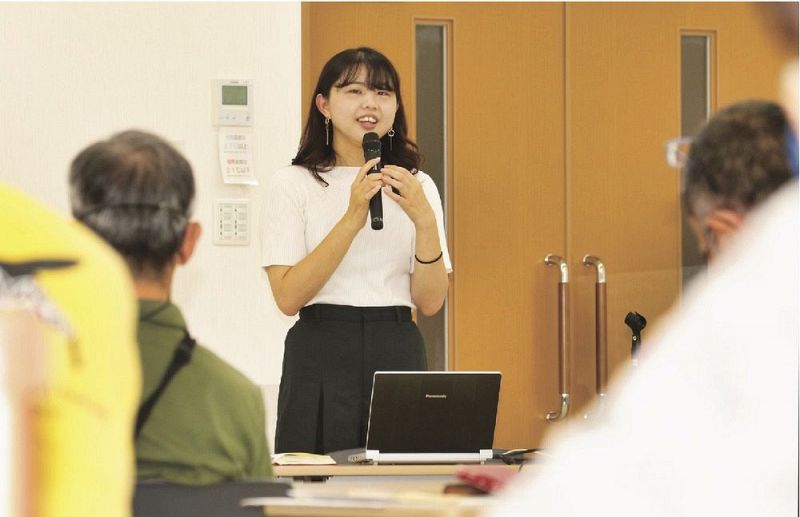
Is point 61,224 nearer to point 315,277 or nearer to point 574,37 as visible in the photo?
point 315,277

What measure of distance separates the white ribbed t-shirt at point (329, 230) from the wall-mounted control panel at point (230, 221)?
575mm

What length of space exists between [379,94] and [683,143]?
1.28 meters

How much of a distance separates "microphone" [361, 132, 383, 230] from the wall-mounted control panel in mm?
675

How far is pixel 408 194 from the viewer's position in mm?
2424

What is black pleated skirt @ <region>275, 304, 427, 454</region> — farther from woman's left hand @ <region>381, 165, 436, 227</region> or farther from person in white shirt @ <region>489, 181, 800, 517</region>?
person in white shirt @ <region>489, 181, 800, 517</region>

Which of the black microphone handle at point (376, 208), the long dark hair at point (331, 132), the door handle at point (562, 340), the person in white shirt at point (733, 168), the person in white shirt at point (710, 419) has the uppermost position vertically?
the long dark hair at point (331, 132)

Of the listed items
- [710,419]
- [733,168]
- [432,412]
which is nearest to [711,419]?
[710,419]

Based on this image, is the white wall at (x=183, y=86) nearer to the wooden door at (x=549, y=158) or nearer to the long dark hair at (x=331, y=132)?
the wooden door at (x=549, y=158)

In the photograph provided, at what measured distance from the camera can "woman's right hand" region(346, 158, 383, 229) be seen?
2.36 meters

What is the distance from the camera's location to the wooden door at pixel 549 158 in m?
3.37

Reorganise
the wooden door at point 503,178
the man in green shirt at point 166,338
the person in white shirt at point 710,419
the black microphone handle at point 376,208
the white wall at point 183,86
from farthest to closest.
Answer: the wooden door at point 503,178
the white wall at point 183,86
the black microphone handle at point 376,208
the man in green shirt at point 166,338
the person in white shirt at point 710,419

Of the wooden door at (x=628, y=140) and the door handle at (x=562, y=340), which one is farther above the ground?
the wooden door at (x=628, y=140)

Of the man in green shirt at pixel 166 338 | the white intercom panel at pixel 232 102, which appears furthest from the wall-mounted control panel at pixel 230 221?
the man in green shirt at pixel 166 338

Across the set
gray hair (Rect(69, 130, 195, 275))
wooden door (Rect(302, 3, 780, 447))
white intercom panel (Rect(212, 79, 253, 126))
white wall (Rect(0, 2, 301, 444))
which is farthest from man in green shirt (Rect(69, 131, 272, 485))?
wooden door (Rect(302, 3, 780, 447))
